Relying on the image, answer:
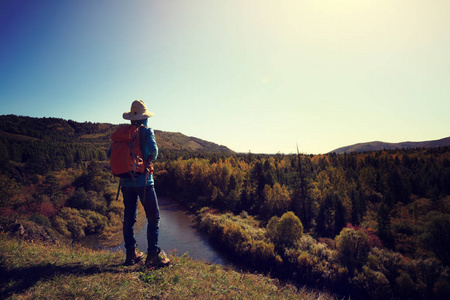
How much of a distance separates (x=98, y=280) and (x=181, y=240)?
88.0 feet

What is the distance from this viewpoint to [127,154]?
187 inches

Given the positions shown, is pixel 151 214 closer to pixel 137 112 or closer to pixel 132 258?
pixel 132 258

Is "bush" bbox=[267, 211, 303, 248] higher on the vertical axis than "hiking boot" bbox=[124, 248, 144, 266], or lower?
lower

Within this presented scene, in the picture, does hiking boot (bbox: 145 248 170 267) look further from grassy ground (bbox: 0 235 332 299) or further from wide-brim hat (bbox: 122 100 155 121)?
wide-brim hat (bbox: 122 100 155 121)

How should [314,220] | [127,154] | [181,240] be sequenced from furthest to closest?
[314,220] → [181,240] → [127,154]

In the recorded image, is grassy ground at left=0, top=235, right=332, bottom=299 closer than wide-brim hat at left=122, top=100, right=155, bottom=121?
Yes

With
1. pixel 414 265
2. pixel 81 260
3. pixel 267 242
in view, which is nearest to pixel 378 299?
pixel 414 265

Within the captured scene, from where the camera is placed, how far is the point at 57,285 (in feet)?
13.2

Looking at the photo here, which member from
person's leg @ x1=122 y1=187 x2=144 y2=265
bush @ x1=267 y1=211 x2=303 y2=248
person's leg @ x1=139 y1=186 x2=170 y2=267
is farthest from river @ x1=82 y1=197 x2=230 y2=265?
person's leg @ x1=139 y1=186 x2=170 y2=267

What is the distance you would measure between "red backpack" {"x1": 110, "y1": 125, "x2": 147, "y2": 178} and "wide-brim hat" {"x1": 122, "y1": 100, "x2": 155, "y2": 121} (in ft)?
1.19

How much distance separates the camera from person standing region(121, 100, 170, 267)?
5000 mm

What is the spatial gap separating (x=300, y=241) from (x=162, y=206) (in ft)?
111

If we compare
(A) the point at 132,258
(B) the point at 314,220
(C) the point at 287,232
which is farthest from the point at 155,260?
(B) the point at 314,220

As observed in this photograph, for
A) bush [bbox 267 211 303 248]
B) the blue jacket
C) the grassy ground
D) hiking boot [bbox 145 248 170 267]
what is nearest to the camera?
the grassy ground
